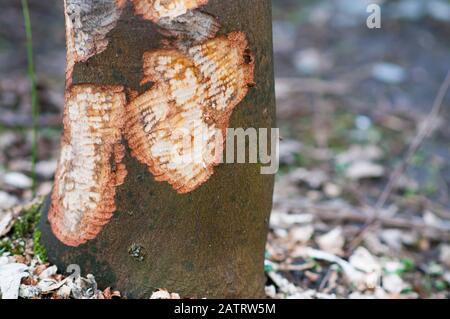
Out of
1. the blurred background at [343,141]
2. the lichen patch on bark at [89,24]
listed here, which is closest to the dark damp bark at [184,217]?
the lichen patch on bark at [89,24]

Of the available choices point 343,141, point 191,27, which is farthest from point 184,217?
point 343,141

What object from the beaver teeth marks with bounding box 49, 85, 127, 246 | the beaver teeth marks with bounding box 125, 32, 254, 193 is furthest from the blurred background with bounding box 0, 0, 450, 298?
the beaver teeth marks with bounding box 125, 32, 254, 193

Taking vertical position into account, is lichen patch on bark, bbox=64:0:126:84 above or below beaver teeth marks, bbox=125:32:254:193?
above

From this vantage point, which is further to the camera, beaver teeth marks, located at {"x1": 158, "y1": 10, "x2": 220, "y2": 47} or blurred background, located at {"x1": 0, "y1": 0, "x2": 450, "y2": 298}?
blurred background, located at {"x1": 0, "y1": 0, "x2": 450, "y2": 298}

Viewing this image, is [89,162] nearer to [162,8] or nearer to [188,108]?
[188,108]

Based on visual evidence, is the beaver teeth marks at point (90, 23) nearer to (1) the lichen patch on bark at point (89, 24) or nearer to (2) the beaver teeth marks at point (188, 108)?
(1) the lichen patch on bark at point (89, 24)

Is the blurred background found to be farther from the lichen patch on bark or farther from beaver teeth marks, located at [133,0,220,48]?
beaver teeth marks, located at [133,0,220,48]

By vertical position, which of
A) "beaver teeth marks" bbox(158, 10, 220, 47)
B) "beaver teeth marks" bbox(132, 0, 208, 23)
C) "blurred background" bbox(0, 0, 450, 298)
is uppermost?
"beaver teeth marks" bbox(132, 0, 208, 23)
